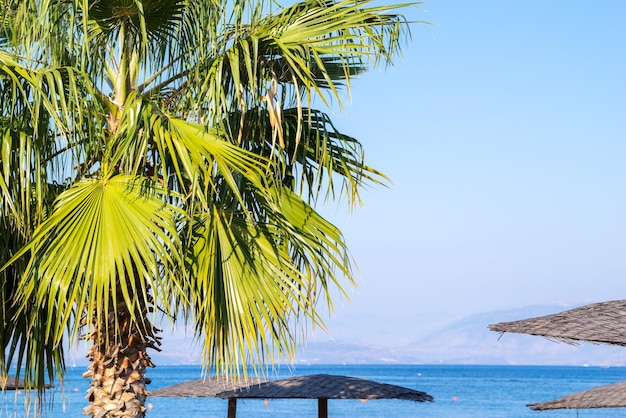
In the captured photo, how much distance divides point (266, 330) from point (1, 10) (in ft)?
9.05

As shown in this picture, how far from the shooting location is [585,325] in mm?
6000

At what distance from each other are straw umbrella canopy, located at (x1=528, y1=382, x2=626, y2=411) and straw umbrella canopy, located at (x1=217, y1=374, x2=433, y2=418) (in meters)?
2.38

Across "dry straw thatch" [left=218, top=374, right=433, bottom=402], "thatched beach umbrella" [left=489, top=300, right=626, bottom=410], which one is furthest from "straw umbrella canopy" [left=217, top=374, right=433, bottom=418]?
"thatched beach umbrella" [left=489, top=300, right=626, bottom=410]

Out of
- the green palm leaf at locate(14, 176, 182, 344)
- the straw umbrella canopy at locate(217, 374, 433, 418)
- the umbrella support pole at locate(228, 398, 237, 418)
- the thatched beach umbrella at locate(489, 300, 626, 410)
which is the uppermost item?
the green palm leaf at locate(14, 176, 182, 344)

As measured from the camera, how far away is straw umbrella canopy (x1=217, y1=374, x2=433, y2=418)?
10711 mm

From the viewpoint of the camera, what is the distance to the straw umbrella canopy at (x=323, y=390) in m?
10.7

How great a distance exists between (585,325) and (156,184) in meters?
2.95

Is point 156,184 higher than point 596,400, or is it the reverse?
point 156,184

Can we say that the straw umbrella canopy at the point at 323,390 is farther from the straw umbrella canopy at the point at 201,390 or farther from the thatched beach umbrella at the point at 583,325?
the thatched beach umbrella at the point at 583,325

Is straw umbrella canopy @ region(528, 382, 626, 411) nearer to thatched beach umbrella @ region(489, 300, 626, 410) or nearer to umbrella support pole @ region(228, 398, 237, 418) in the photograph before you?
thatched beach umbrella @ region(489, 300, 626, 410)

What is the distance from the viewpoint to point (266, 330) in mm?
5680

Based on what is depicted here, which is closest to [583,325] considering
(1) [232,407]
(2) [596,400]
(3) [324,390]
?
(2) [596,400]

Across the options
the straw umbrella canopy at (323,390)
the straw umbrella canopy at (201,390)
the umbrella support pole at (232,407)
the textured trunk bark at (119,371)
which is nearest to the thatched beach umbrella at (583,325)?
the textured trunk bark at (119,371)

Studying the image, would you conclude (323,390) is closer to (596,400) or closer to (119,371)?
(596,400)
